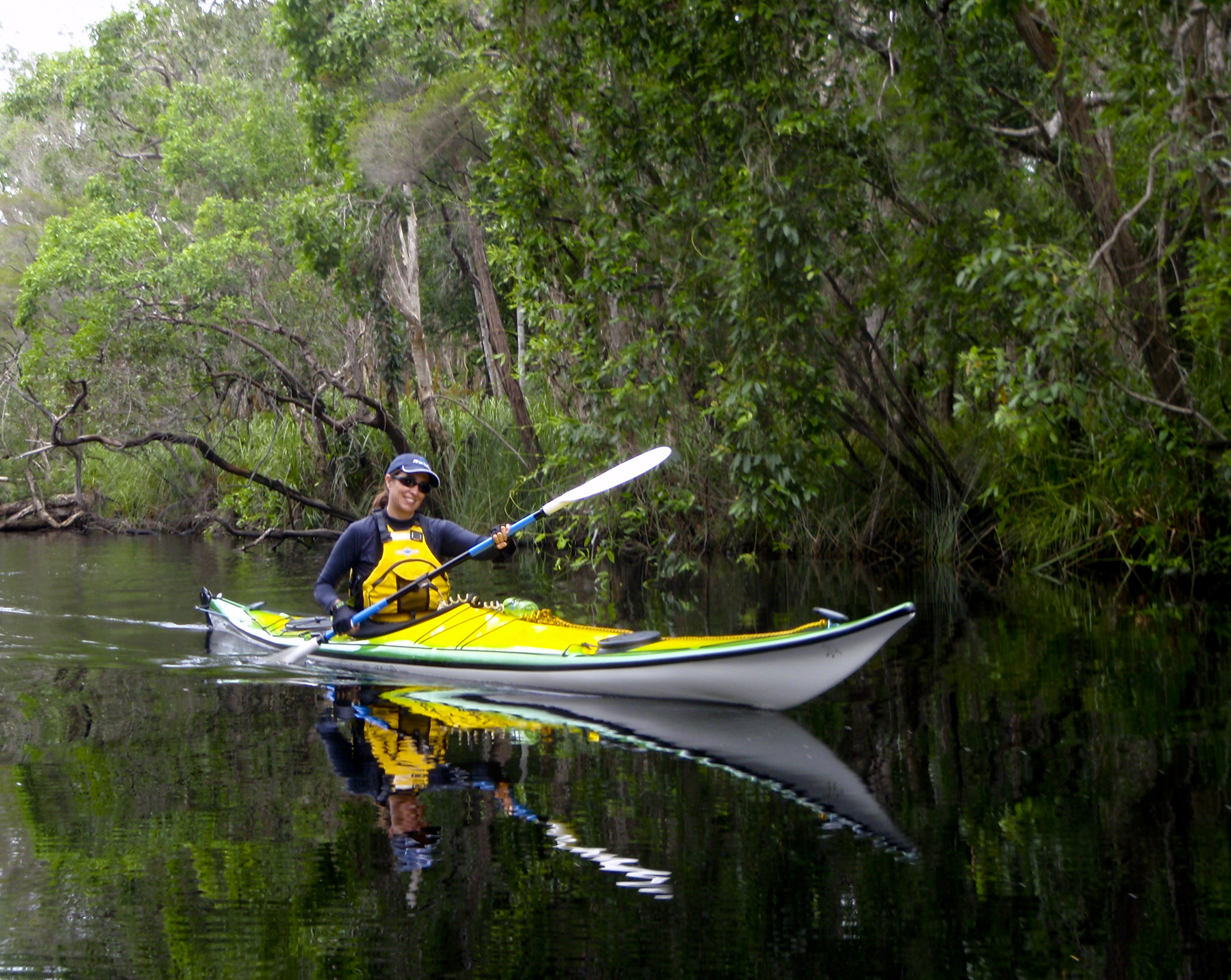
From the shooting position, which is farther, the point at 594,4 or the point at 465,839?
the point at 594,4

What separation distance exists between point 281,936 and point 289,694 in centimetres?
337

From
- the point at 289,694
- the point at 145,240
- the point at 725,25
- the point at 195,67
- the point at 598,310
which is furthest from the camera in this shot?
the point at 195,67

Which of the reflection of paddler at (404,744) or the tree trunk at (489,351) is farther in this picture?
the tree trunk at (489,351)

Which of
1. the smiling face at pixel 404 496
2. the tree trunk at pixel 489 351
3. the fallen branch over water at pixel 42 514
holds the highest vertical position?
the tree trunk at pixel 489 351

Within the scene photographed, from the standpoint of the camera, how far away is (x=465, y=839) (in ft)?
11.1

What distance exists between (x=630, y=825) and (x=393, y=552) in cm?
325

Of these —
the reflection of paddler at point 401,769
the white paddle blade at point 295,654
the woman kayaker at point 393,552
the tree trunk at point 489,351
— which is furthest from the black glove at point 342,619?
the tree trunk at point 489,351

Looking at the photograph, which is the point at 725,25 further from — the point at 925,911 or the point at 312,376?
the point at 312,376

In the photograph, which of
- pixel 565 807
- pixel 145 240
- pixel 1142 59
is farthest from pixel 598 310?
pixel 145 240

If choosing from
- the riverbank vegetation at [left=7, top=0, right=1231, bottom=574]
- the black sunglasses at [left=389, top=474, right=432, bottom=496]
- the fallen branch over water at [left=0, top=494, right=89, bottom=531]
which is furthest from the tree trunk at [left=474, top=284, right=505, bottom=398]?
the black sunglasses at [left=389, top=474, right=432, bottom=496]

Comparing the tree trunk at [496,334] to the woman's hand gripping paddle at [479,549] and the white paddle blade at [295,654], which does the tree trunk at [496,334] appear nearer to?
the woman's hand gripping paddle at [479,549]

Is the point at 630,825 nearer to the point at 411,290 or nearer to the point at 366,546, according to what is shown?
the point at 366,546

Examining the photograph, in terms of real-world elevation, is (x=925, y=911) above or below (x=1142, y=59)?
below

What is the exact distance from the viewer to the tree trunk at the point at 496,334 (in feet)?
46.6
